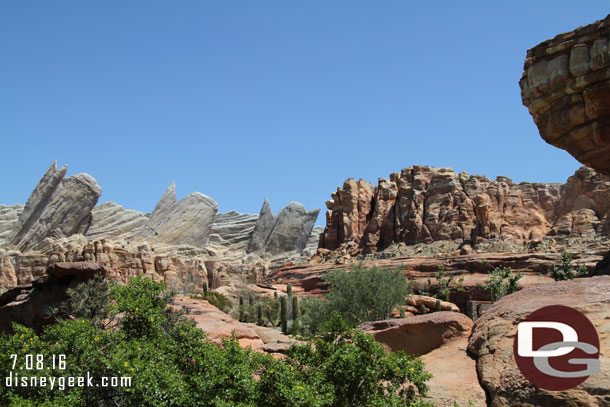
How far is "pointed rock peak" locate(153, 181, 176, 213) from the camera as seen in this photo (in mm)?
79250

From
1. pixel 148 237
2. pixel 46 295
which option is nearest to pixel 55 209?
pixel 148 237

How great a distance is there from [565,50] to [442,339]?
17.1 meters

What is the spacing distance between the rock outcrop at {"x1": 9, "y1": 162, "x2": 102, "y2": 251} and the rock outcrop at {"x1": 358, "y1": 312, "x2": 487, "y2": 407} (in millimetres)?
61859

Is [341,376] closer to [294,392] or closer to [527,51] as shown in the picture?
[294,392]

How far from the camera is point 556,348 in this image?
8227 millimetres

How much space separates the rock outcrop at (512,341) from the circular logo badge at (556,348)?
0.10 meters

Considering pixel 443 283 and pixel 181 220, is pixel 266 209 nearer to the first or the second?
pixel 181 220

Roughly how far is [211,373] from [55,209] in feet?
215

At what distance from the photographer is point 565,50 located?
23625 mm

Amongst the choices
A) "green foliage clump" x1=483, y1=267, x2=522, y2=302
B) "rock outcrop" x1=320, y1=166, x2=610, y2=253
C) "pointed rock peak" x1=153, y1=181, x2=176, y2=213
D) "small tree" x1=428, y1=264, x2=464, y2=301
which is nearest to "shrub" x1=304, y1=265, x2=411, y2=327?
"green foliage clump" x1=483, y1=267, x2=522, y2=302

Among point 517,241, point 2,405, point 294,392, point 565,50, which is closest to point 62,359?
point 2,405

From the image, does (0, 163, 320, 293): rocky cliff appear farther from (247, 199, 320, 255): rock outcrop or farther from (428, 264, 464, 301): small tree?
(428, 264, 464, 301): small tree

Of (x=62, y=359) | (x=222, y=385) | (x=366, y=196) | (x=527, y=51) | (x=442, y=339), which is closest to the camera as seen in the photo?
(x=222, y=385)

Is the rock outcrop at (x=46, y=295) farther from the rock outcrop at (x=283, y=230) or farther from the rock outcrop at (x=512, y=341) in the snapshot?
the rock outcrop at (x=283, y=230)
